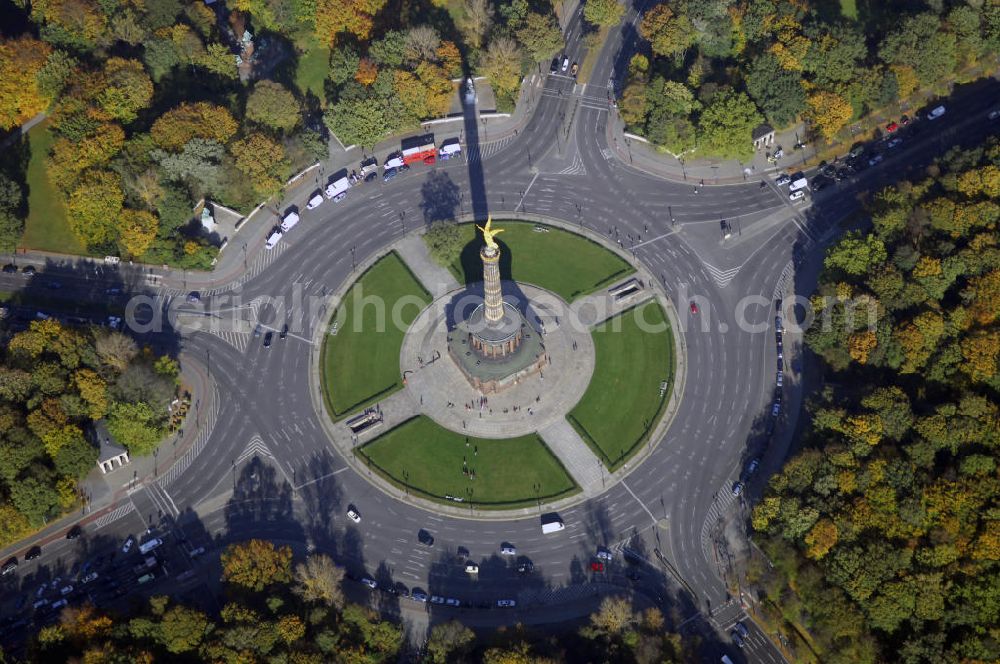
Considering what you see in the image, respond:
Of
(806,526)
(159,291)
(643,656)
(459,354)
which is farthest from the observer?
(159,291)

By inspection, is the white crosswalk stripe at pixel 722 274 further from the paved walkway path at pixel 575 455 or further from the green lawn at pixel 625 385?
the paved walkway path at pixel 575 455

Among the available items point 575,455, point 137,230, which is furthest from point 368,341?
point 137,230

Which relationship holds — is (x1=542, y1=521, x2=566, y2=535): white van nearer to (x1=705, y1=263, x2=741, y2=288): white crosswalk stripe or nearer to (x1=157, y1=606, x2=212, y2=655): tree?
(x1=157, y1=606, x2=212, y2=655): tree

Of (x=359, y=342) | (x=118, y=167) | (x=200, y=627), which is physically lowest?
(x=200, y=627)

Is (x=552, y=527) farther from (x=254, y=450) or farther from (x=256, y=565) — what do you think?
(x=254, y=450)

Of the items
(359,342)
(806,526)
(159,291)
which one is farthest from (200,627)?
(806,526)

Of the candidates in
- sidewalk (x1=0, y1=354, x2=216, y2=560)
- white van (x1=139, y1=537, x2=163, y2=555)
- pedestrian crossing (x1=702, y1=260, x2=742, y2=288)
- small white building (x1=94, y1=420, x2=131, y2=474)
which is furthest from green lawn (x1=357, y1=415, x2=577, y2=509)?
pedestrian crossing (x1=702, y1=260, x2=742, y2=288)

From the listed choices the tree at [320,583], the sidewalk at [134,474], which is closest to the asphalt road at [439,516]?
the sidewalk at [134,474]

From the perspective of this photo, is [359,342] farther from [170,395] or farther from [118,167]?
[118,167]
